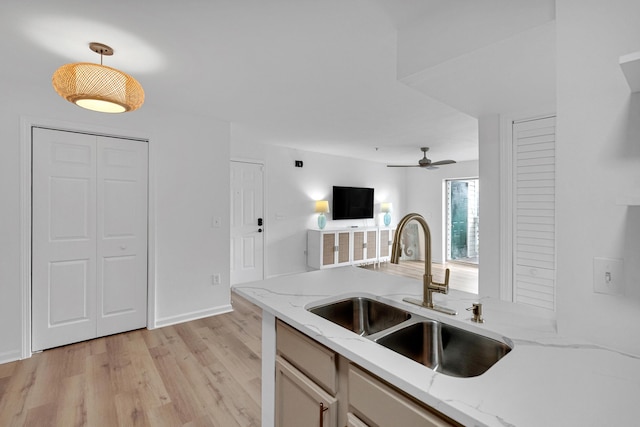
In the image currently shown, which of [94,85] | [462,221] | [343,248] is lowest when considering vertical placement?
[343,248]

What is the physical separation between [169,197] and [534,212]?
3230 mm

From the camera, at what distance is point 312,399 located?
1.12 m

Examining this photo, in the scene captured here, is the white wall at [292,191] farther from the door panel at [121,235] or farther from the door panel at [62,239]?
the door panel at [62,239]

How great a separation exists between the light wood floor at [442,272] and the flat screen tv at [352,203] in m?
1.15

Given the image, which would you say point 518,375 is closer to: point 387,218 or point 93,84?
point 93,84

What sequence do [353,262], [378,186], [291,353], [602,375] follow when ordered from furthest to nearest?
[378,186]
[353,262]
[291,353]
[602,375]

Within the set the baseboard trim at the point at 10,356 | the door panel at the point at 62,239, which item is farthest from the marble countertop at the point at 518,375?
the baseboard trim at the point at 10,356

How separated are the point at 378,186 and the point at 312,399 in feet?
19.6

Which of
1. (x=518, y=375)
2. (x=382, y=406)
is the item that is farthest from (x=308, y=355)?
(x=518, y=375)

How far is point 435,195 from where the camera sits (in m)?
6.84

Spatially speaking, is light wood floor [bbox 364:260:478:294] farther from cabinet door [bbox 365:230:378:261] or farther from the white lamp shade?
the white lamp shade

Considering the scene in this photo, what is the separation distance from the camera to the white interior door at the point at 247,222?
15.3ft

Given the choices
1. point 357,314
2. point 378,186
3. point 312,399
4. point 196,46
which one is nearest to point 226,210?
point 196,46

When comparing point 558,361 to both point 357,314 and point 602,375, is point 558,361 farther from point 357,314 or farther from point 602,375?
point 357,314
